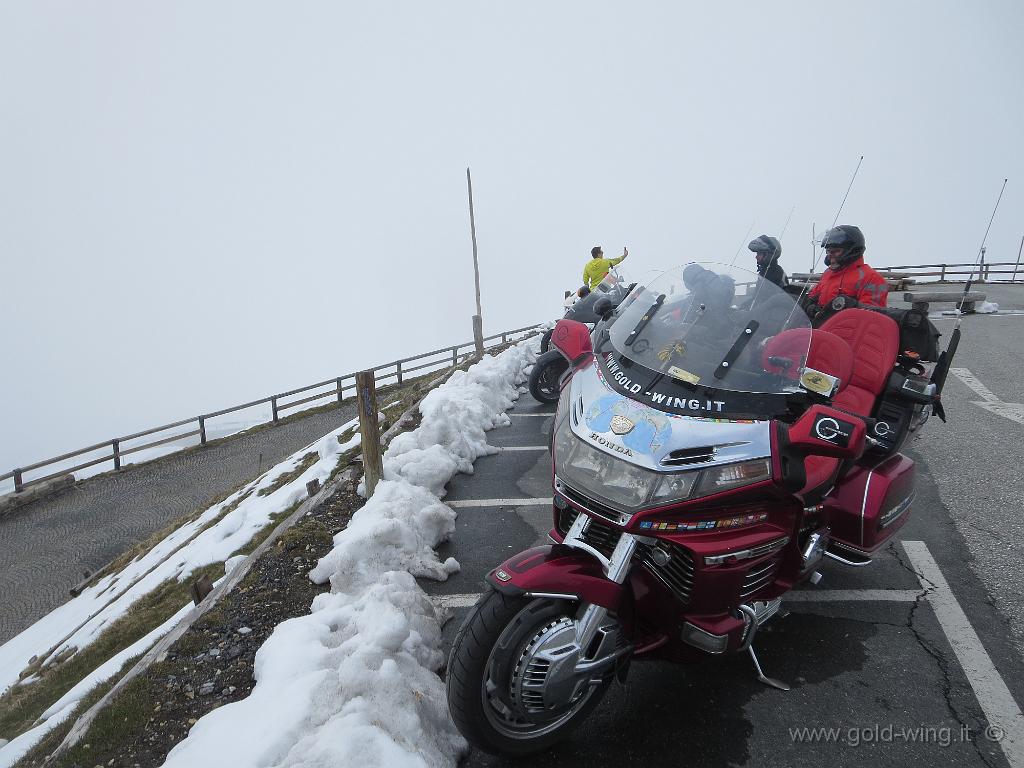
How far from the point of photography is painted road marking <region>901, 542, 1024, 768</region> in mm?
2645

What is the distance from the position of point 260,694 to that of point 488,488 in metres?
3.25

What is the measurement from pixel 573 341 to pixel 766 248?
3.91 metres

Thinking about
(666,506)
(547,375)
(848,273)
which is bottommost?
(547,375)

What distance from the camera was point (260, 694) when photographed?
276 cm

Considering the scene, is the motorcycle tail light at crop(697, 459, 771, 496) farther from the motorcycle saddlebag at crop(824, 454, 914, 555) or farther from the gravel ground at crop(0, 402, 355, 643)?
the gravel ground at crop(0, 402, 355, 643)

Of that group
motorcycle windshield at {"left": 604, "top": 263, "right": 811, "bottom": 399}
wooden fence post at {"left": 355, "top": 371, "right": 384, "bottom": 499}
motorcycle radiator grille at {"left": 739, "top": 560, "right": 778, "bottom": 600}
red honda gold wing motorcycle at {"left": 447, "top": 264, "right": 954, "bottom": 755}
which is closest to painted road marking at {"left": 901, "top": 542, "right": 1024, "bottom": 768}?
red honda gold wing motorcycle at {"left": 447, "top": 264, "right": 954, "bottom": 755}

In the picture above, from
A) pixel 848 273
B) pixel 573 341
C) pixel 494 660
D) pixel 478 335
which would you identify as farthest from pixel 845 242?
pixel 478 335

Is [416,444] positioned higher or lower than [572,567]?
lower

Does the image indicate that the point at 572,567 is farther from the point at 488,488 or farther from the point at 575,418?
the point at 488,488

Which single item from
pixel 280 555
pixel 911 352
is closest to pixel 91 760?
pixel 280 555

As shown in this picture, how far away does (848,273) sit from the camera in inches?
208

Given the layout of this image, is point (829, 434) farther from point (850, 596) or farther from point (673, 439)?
point (850, 596)

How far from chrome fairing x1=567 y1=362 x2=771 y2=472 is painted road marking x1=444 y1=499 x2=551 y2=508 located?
294cm

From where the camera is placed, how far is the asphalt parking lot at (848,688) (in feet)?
8.56
